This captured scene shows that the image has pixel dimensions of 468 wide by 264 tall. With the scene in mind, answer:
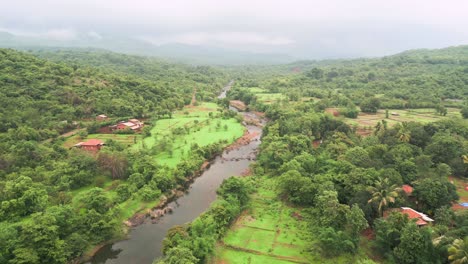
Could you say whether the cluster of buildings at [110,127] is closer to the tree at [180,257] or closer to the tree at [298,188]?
the tree at [180,257]

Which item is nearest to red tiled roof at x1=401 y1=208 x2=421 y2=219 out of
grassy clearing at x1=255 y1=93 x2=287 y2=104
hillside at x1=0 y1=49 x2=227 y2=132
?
hillside at x1=0 y1=49 x2=227 y2=132

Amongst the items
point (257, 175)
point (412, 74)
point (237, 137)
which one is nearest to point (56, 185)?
point (257, 175)

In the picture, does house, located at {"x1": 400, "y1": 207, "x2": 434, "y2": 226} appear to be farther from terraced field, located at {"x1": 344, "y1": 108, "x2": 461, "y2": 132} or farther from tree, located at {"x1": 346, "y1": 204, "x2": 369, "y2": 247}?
terraced field, located at {"x1": 344, "y1": 108, "x2": 461, "y2": 132}

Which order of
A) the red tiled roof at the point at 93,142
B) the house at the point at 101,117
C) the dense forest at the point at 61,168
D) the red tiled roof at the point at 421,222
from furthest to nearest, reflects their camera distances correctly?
the house at the point at 101,117 → the red tiled roof at the point at 93,142 → the red tiled roof at the point at 421,222 → the dense forest at the point at 61,168

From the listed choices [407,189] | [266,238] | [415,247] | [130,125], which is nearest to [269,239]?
[266,238]

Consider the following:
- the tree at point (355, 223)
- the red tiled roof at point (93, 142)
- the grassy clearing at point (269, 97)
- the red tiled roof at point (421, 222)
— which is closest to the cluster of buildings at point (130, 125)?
the red tiled roof at point (93, 142)

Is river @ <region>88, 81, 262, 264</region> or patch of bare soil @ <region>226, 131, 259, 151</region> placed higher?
patch of bare soil @ <region>226, 131, 259, 151</region>

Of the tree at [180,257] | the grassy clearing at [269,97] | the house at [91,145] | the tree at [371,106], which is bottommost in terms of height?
the house at [91,145]
